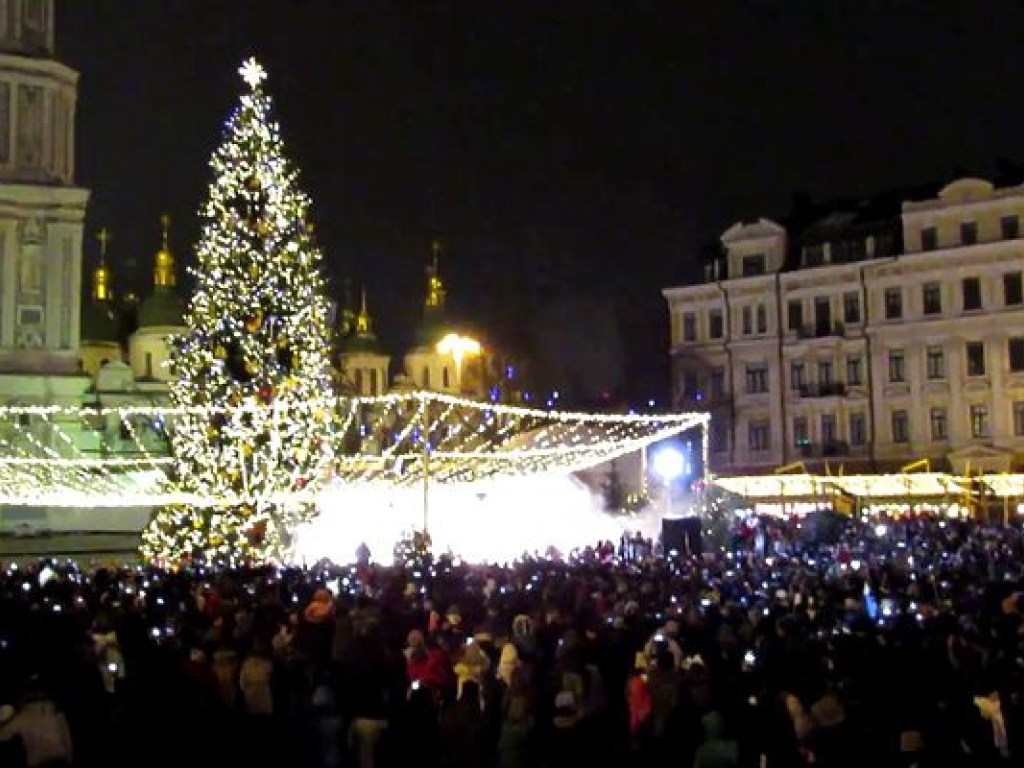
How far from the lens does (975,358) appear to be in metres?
53.3

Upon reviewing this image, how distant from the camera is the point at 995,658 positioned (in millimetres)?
12672

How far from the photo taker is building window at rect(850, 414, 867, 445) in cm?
5556

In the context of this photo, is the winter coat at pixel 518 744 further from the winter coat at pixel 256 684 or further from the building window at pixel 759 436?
the building window at pixel 759 436

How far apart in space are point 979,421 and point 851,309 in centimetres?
689

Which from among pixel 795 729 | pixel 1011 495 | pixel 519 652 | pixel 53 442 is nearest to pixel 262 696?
pixel 519 652

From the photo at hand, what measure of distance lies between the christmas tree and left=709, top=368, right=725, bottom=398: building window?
28738 millimetres

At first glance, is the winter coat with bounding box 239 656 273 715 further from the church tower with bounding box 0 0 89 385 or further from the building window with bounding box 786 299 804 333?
the building window with bounding box 786 299 804 333

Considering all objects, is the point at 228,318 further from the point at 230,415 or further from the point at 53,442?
the point at 53,442

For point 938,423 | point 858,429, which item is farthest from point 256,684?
point 858,429

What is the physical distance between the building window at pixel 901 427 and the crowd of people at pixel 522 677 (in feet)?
117

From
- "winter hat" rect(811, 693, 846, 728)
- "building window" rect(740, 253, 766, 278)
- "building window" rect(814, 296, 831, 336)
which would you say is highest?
"building window" rect(740, 253, 766, 278)

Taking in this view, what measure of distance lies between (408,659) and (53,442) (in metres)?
42.4

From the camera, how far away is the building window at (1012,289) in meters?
52.3

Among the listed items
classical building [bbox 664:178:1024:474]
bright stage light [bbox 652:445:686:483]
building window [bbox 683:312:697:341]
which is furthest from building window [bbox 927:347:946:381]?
building window [bbox 683:312:697:341]
